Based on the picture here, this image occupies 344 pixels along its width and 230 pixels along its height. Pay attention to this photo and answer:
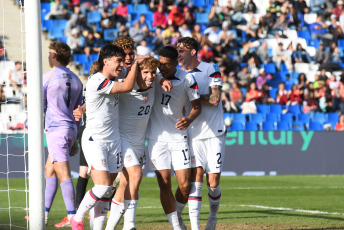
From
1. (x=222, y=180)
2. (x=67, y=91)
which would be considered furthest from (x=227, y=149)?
(x=67, y=91)

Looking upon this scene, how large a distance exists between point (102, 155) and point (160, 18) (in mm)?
16207

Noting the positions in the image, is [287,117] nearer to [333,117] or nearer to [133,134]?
[333,117]

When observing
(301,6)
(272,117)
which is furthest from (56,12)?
(301,6)

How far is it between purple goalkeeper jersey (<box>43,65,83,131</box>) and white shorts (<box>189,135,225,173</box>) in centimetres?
161

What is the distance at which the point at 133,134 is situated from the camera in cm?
743

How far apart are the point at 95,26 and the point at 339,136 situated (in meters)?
8.50

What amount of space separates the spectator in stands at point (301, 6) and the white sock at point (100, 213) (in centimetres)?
1854

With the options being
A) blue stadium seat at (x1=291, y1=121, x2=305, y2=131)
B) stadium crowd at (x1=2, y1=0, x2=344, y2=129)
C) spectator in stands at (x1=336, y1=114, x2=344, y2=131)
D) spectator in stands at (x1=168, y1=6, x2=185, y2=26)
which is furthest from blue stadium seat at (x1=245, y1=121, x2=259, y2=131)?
spectator in stands at (x1=168, y1=6, x2=185, y2=26)

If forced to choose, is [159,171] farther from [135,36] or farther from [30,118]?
[135,36]

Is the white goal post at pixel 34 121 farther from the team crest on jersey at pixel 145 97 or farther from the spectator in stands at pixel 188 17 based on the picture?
the spectator in stands at pixel 188 17

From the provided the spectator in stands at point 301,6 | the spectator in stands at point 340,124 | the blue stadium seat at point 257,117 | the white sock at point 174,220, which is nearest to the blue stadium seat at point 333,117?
the spectator in stands at point 340,124

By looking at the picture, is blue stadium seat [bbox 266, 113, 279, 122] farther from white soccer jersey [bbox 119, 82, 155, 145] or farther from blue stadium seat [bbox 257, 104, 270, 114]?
white soccer jersey [bbox 119, 82, 155, 145]

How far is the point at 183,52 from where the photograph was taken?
8047mm

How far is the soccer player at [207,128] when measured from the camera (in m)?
8.01
